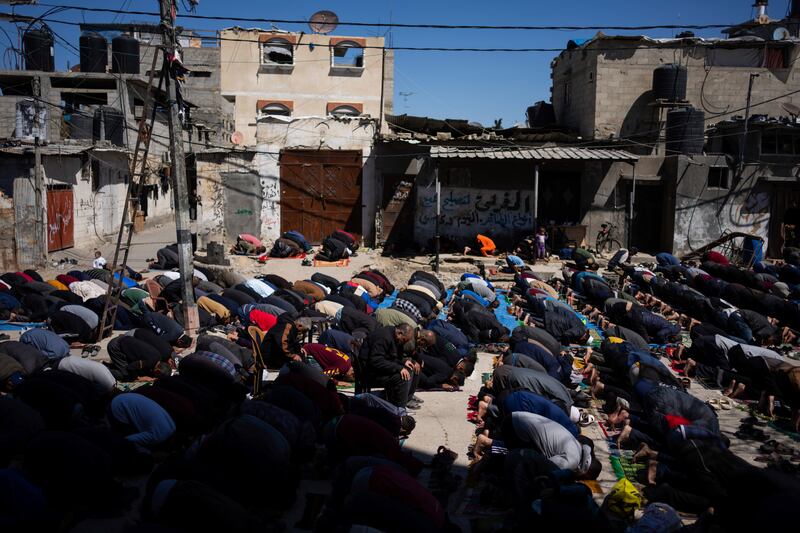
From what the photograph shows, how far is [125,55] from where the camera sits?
102 feet

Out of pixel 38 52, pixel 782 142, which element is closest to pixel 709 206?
pixel 782 142

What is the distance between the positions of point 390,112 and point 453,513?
25.6 metres

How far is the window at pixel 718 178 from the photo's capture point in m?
21.1

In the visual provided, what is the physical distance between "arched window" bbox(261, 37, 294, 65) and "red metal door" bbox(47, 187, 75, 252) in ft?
40.5

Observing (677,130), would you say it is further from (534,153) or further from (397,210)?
(397,210)

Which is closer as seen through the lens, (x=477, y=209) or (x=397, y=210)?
(x=477, y=209)

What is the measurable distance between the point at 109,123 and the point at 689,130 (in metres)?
22.1

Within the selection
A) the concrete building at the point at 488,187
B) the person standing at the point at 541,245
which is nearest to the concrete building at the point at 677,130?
the concrete building at the point at 488,187

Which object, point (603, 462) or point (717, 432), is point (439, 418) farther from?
point (717, 432)

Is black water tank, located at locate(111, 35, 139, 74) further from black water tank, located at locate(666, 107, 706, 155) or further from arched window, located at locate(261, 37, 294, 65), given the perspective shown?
black water tank, located at locate(666, 107, 706, 155)

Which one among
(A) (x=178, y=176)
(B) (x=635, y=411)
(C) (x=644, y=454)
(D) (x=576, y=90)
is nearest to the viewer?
(C) (x=644, y=454)

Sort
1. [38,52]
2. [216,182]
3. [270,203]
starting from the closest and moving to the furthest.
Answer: [216,182] < [270,203] < [38,52]

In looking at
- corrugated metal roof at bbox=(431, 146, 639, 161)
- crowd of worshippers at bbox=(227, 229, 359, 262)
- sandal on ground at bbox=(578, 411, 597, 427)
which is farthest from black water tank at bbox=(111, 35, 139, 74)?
sandal on ground at bbox=(578, 411, 597, 427)

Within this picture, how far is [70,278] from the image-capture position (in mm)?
13797
